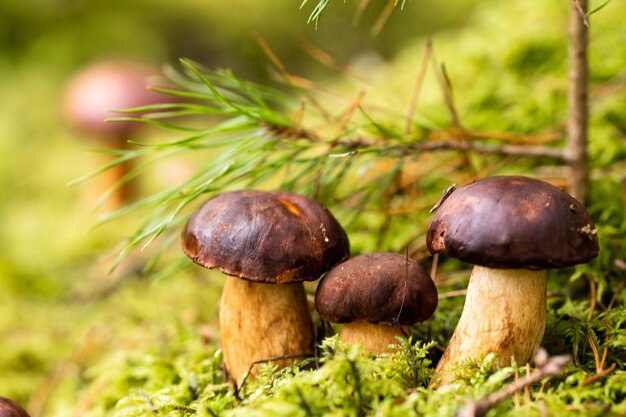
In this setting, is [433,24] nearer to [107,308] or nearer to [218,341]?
[107,308]

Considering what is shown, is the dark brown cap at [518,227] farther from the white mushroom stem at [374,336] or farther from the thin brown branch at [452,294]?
the thin brown branch at [452,294]

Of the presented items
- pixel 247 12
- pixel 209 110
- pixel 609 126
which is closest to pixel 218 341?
pixel 209 110

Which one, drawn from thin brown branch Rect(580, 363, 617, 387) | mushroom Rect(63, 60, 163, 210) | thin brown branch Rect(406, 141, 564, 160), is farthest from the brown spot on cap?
mushroom Rect(63, 60, 163, 210)

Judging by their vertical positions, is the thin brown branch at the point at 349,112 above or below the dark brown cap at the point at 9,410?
above

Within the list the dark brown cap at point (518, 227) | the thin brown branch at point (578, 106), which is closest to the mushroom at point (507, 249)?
the dark brown cap at point (518, 227)

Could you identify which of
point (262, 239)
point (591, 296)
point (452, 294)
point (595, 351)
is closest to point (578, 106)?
point (591, 296)

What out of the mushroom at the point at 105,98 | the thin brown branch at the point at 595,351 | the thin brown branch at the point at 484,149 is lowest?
the thin brown branch at the point at 595,351

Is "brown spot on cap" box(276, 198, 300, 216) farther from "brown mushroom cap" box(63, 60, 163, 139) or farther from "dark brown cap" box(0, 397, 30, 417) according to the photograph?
"brown mushroom cap" box(63, 60, 163, 139)
